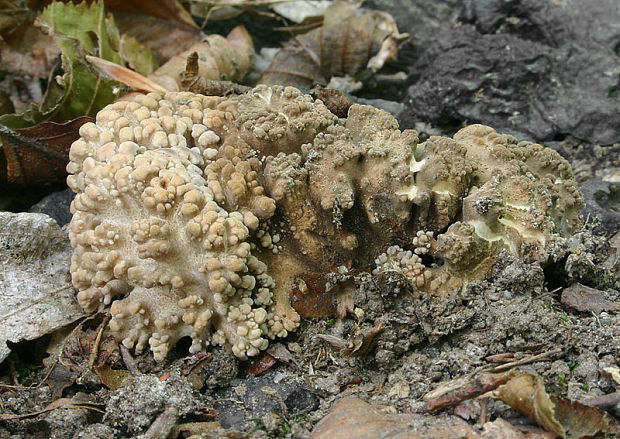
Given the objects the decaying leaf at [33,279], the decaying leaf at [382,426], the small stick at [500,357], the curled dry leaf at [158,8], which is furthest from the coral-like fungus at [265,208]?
the curled dry leaf at [158,8]

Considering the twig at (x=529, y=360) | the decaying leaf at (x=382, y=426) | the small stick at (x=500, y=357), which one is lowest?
the decaying leaf at (x=382, y=426)

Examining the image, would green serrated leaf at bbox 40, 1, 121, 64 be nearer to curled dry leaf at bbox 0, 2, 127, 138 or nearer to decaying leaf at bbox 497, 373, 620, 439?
curled dry leaf at bbox 0, 2, 127, 138

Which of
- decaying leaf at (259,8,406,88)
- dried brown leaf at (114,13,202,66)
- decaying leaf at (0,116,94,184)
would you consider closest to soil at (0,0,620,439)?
decaying leaf at (0,116,94,184)

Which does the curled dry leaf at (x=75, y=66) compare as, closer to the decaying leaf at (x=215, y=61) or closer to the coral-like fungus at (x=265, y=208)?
the decaying leaf at (x=215, y=61)

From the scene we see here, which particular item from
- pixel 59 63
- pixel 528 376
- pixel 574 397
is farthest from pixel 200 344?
pixel 59 63

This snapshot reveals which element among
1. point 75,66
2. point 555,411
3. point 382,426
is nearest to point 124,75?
point 75,66
